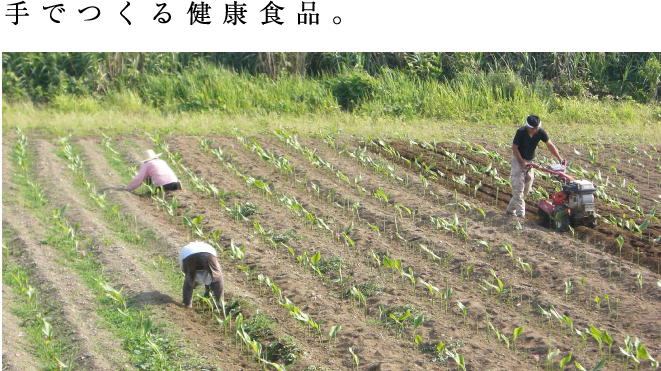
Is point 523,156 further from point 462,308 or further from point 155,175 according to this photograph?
point 155,175

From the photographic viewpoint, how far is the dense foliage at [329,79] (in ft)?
54.7

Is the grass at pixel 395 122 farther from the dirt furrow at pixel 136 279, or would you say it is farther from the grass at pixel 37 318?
the grass at pixel 37 318

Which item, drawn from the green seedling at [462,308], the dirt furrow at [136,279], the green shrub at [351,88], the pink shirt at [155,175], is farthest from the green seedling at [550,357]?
the green shrub at [351,88]

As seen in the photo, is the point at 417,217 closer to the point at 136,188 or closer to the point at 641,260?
the point at 641,260

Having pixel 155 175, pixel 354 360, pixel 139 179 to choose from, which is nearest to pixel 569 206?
pixel 354 360

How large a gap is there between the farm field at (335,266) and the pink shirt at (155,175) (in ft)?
0.72

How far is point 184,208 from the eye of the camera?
9977 millimetres

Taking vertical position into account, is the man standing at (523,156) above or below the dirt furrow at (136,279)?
above

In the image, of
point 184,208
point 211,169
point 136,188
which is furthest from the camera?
point 211,169

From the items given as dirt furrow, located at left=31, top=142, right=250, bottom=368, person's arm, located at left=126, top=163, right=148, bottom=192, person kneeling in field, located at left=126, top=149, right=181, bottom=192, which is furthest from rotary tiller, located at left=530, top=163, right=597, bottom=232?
person's arm, located at left=126, top=163, right=148, bottom=192

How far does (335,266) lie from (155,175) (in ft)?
13.6

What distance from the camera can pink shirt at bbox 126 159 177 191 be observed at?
10.5 meters
